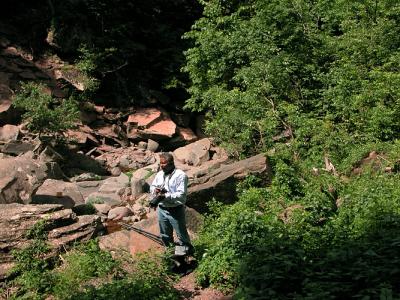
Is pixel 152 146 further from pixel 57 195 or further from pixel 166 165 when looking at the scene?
pixel 166 165

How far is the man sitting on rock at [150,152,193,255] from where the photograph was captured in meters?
6.77

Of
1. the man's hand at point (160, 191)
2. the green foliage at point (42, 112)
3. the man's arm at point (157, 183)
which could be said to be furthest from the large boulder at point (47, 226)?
the green foliage at point (42, 112)

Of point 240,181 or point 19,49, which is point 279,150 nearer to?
point 240,181

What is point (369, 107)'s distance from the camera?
10898 mm

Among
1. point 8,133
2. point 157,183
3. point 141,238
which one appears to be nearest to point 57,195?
point 141,238

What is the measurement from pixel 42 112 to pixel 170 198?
1059cm

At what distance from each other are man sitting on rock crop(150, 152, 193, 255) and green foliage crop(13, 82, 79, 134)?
33.5ft

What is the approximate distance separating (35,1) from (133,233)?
1787 cm

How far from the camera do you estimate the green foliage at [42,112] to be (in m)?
16.1

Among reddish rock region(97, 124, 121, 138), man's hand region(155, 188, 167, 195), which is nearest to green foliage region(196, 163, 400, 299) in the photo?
man's hand region(155, 188, 167, 195)

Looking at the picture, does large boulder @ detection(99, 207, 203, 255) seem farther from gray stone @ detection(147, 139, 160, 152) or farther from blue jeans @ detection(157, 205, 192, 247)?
gray stone @ detection(147, 139, 160, 152)

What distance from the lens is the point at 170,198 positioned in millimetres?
6766

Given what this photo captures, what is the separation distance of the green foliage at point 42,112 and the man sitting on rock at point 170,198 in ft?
33.5

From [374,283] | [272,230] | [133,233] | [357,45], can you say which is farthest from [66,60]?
[374,283]
